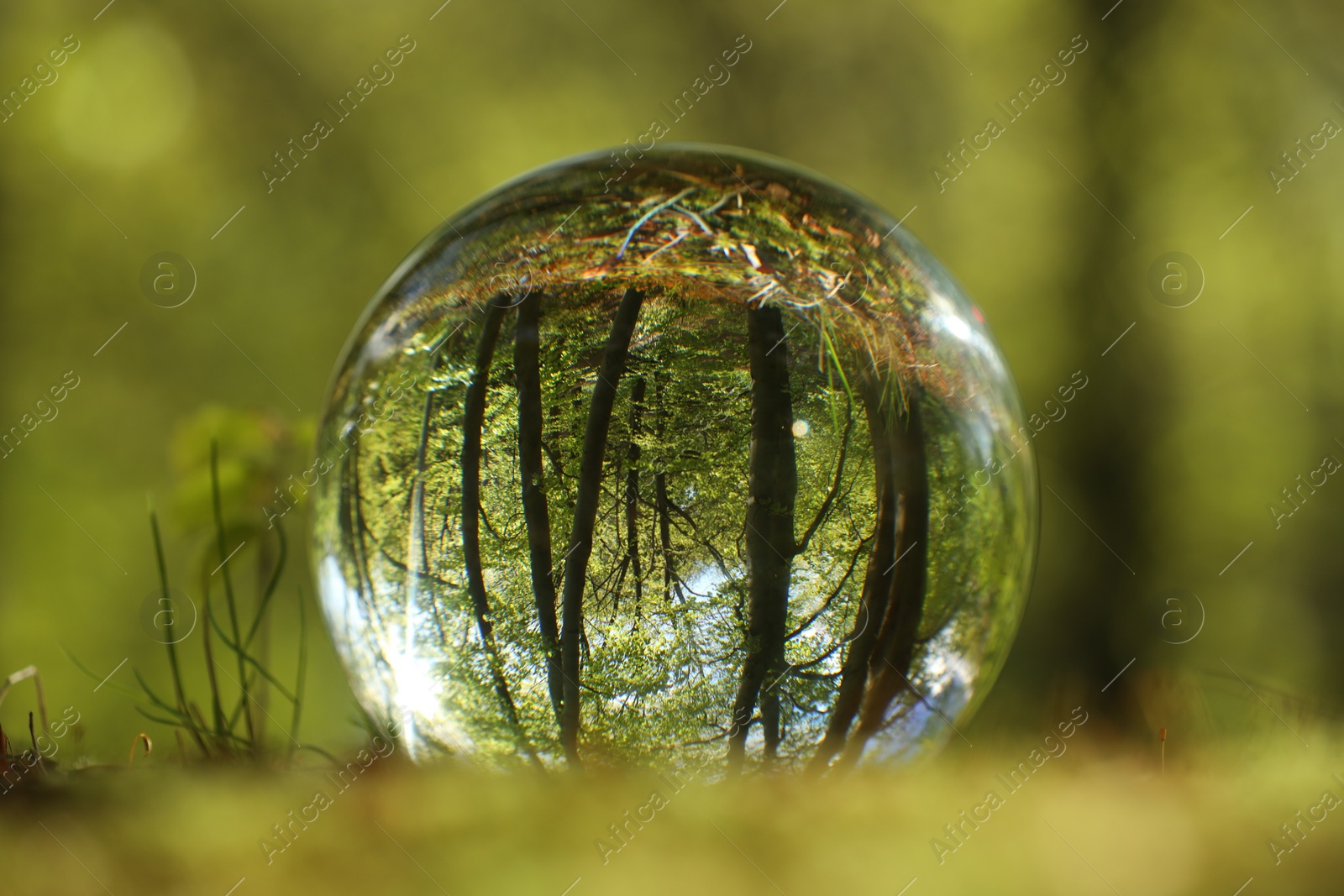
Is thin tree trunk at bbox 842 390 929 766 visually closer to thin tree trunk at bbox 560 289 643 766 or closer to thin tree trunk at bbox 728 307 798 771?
thin tree trunk at bbox 728 307 798 771

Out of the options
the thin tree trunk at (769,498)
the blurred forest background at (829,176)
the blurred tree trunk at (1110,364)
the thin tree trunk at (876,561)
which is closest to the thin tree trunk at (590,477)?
the thin tree trunk at (769,498)

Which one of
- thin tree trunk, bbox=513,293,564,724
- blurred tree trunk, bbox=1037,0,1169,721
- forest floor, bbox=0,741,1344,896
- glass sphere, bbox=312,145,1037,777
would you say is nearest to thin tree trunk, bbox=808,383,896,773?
glass sphere, bbox=312,145,1037,777

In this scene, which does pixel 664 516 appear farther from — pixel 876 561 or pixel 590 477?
pixel 876 561

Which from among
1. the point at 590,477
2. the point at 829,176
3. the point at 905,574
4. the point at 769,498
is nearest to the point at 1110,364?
the point at 829,176

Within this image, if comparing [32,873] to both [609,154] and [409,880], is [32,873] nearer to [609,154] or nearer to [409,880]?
[409,880]

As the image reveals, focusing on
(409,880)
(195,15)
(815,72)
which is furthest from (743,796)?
(195,15)

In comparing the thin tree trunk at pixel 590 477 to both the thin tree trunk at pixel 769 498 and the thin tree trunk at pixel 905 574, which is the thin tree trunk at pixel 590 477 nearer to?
the thin tree trunk at pixel 769 498
